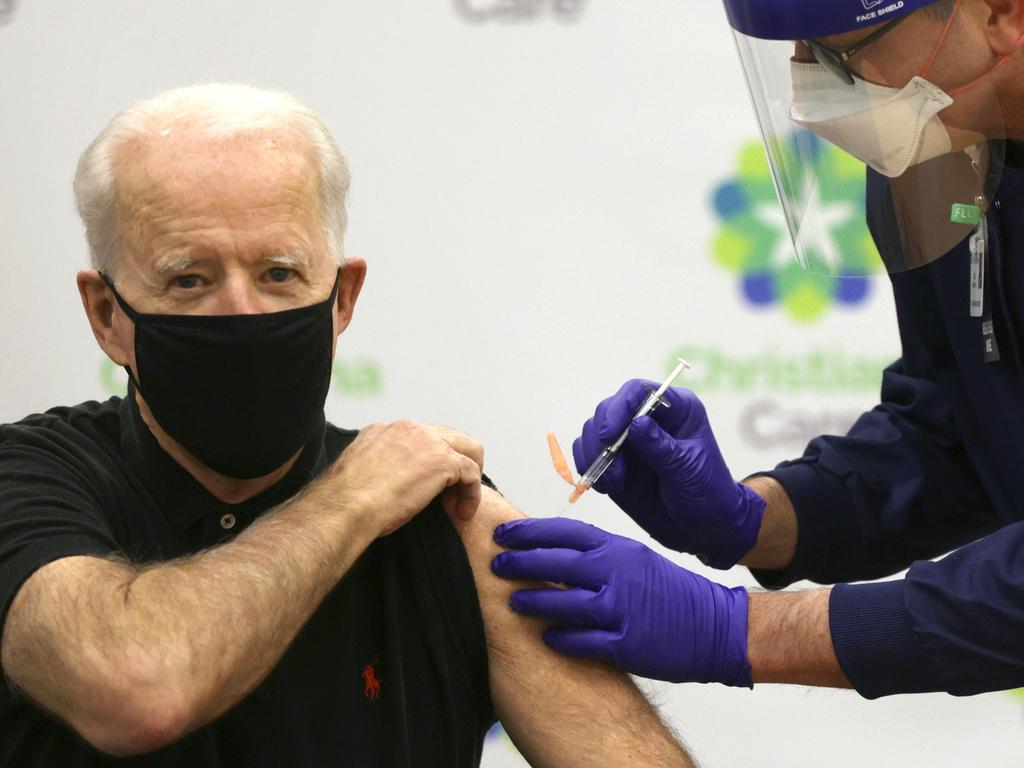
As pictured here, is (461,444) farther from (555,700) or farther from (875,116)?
(875,116)

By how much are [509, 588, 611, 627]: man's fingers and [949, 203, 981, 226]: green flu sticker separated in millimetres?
644

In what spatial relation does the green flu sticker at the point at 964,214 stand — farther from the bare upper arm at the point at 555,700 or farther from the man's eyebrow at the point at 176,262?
the man's eyebrow at the point at 176,262

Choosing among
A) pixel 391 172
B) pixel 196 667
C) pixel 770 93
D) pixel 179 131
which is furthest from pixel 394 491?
pixel 391 172

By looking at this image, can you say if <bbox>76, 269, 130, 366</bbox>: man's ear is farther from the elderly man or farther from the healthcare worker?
the healthcare worker

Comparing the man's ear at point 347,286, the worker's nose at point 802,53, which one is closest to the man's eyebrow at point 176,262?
the man's ear at point 347,286

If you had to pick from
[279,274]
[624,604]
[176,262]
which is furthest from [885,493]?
[176,262]

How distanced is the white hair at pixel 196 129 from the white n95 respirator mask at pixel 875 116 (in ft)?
1.89

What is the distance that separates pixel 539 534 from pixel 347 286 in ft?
1.20

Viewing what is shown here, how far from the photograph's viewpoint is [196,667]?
1221 millimetres

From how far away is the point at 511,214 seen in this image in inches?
91.0

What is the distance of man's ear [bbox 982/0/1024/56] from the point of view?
149cm

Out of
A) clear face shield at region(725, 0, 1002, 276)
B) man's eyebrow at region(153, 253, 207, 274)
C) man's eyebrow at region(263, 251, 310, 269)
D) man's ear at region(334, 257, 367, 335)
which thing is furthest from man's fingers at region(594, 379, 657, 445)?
man's eyebrow at region(153, 253, 207, 274)

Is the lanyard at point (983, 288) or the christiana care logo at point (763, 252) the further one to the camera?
the christiana care logo at point (763, 252)

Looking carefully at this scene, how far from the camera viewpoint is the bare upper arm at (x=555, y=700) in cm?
144
